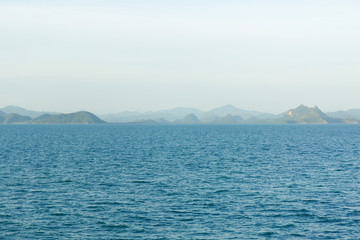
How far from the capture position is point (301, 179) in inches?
2576

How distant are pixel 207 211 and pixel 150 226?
26.8 ft

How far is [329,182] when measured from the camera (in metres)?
62.3

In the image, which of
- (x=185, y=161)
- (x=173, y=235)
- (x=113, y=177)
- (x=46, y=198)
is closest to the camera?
(x=173, y=235)

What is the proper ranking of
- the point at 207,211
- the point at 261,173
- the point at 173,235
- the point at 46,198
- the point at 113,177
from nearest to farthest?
the point at 173,235
the point at 207,211
the point at 46,198
the point at 113,177
the point at 261,173

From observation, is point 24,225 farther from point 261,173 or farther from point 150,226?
Answer: point 261,173

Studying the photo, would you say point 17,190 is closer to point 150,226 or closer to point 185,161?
point 150,226

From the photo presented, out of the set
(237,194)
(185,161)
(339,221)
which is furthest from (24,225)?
(185,161)

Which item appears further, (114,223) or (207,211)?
(207,211)

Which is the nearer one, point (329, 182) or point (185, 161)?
point (329, 182)

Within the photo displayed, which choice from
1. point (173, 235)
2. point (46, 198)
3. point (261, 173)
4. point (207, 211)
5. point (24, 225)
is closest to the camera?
point (173, 235)

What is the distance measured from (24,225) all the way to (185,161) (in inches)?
2186

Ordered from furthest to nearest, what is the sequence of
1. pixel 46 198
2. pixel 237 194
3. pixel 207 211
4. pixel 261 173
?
pixel 261 173
pixel 237 194
pixel 46 198
pixel 207 211

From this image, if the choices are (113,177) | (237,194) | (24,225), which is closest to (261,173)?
(237,194)

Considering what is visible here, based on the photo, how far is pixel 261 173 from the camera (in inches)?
2852
